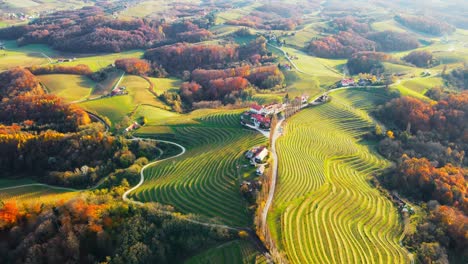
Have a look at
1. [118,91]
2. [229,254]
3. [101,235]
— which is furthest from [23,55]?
[229,254]

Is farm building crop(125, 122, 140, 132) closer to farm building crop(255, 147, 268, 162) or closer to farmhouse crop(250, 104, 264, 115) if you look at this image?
farmhouse crop(250, 104, 264, 115)

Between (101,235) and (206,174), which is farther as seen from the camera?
(206,174)

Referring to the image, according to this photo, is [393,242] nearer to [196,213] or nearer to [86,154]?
[196,213]

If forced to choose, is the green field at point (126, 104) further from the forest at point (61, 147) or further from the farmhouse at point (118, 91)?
the forest at point (61, 147)

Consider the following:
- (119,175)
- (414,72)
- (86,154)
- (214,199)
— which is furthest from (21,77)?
(414,72)

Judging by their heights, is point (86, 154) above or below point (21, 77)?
below

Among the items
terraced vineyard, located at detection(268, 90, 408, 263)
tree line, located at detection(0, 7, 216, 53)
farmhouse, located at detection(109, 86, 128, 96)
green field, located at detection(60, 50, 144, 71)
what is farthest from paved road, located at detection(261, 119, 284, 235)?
tree line, located at detection(0, 7, 216, 53)

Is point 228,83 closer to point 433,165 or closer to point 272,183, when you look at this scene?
point 272,183
